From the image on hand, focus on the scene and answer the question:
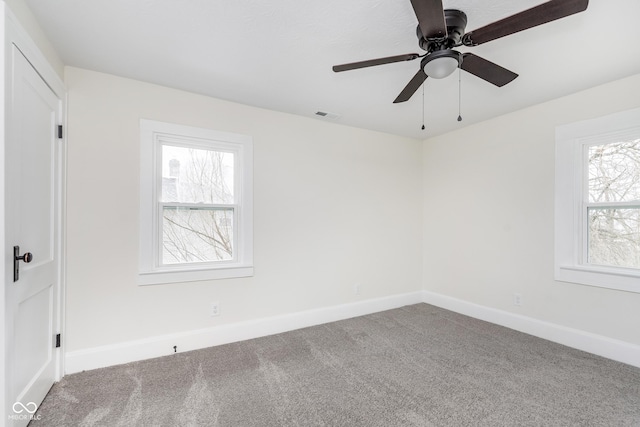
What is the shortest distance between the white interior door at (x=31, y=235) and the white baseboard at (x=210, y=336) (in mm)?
225

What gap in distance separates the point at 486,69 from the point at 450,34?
A: 33cm

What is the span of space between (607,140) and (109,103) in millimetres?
4460

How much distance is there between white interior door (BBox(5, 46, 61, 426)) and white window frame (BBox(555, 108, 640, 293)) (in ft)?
14.0

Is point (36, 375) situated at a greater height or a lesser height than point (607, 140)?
lesser

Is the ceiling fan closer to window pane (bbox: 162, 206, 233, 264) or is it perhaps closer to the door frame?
the door frame

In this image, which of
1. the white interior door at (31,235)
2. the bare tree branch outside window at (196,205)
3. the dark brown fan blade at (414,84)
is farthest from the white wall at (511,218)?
the white interior door at (31,235)

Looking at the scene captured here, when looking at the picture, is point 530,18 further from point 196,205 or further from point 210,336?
point 210,336

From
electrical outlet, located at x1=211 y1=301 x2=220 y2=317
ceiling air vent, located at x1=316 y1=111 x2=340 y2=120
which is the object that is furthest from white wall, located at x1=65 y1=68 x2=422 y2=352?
ceiling air vent, located at x1=316 y1=111 x2=340 y2=120

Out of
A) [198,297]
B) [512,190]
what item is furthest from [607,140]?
[198,297]

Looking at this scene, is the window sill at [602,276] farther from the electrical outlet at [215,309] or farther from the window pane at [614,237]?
the electrical outlet at [215,309]

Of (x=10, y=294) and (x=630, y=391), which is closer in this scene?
(x=10, y=294)

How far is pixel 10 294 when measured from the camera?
1.52m

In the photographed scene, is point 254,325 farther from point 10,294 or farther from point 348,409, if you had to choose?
point 10,294

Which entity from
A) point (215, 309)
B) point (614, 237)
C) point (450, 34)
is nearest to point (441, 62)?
point (450, 34)
